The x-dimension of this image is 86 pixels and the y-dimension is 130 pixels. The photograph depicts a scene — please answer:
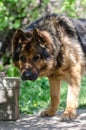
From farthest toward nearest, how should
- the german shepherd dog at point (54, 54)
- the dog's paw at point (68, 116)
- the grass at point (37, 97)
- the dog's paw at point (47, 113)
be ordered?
the grass at point (37, 97) → the dog's paw at point (47, 113) → the dog's paw at point (68, 116) → the german shepherd dog at point (54, 54)

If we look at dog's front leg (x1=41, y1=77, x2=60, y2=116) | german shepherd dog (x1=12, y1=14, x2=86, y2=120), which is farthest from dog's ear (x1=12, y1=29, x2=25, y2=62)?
dog's front leg (x1=41, y1=77, x2=60, y2=116)

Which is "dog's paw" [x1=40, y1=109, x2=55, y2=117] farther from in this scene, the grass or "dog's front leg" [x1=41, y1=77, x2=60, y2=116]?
the grass

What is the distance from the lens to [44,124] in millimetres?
7137

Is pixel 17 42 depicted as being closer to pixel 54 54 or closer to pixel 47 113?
pixel 54 54

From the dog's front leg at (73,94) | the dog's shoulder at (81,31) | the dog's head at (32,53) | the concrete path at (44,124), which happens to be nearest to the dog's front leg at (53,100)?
the concrete path at (44,124)

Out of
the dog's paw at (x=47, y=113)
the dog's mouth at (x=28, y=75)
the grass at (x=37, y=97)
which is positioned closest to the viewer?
the dog's mouth at (x=28, y=75)

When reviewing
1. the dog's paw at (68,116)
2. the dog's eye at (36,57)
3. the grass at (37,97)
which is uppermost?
the dog's eye at (36,57)

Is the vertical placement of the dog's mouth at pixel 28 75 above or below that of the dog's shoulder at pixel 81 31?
below

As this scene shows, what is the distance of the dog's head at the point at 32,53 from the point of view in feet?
23.2

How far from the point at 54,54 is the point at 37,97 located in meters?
2.98

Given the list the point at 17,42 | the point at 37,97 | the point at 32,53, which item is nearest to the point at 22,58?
the point at 32,53

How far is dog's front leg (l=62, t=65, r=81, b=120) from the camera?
7.29m

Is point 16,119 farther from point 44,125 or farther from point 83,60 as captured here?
point 83,60

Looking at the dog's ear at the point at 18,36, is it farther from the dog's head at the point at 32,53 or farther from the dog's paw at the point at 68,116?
the dog's paw at the point at 68,116
